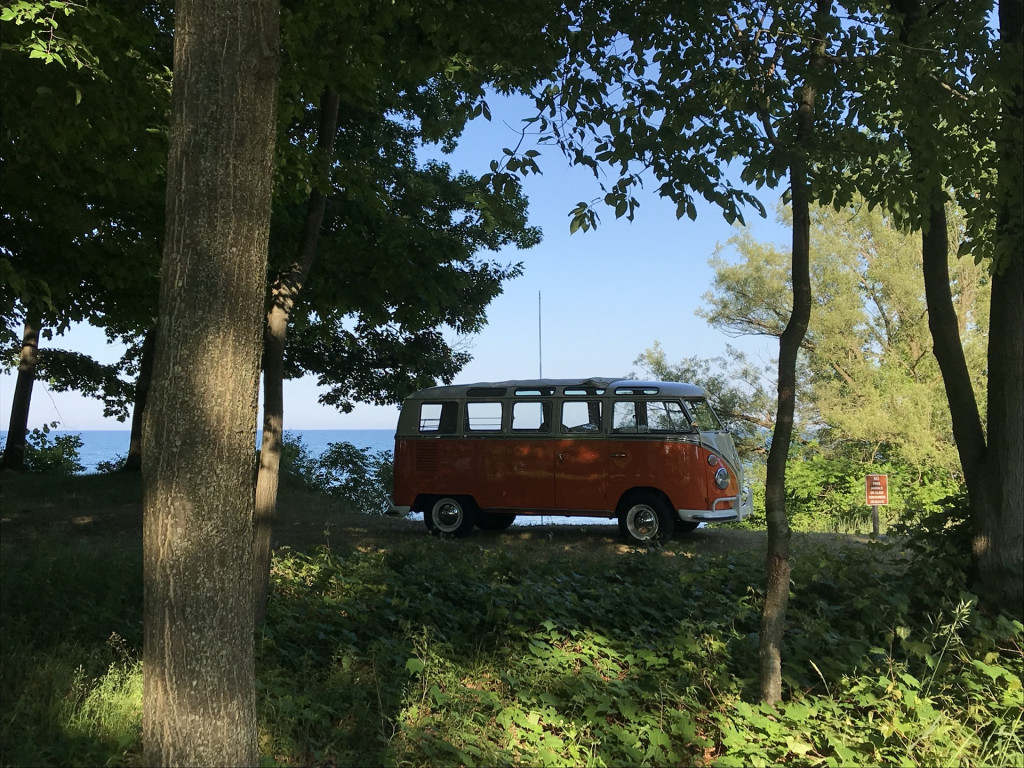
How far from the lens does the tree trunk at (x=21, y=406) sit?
2064 centimetres

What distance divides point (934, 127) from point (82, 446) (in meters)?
27.5

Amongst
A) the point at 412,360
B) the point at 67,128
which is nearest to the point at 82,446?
the point at 412,360

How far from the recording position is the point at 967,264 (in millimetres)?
25141

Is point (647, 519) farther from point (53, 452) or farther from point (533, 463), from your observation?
point (53, 452)

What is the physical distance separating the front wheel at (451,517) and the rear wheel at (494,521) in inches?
12.2

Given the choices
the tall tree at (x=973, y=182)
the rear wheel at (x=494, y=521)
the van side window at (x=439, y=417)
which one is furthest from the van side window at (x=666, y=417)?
the tall tree at (x=973, y=182)

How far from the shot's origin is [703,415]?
12312mm

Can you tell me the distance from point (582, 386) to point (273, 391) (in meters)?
6.68

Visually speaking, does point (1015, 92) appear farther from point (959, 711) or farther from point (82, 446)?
point (82, 446)

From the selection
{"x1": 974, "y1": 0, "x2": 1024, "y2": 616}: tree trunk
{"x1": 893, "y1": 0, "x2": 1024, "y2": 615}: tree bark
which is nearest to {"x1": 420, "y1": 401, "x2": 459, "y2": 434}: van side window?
{"x1": 893, "y1": 0, "x2": 1024, "y2": 615}: tree bark

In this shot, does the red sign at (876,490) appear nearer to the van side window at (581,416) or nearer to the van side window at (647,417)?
the van side window at (647,417)

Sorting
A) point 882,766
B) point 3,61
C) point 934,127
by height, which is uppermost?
point 3,61

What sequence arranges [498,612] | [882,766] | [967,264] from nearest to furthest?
[882,766], [498,612], [967,264]

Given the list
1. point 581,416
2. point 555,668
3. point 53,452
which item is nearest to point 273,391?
point 555,668
